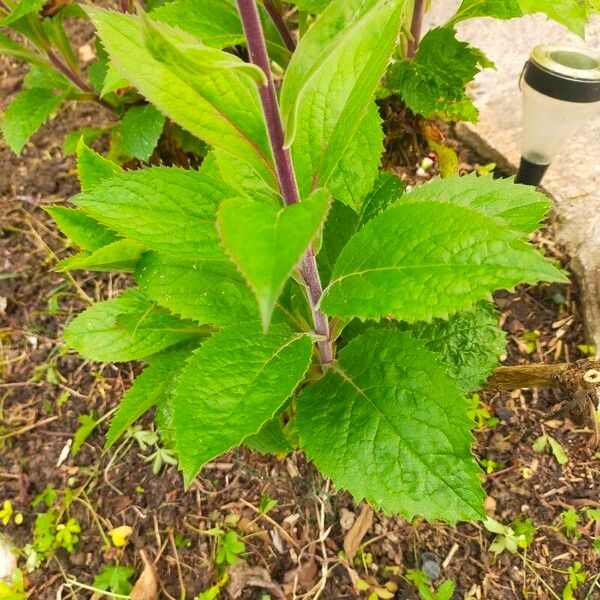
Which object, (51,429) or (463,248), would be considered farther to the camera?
(51,429)

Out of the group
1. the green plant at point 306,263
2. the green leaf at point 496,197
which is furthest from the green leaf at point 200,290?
the green leaf at point 496,197

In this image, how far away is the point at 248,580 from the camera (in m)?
1.48

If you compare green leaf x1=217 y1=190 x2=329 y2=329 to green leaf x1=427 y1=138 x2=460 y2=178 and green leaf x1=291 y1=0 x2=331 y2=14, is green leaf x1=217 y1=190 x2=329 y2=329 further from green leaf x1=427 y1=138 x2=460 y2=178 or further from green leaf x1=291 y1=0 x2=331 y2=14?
green leaf x1=427 y1=138 x2=460 y2=178

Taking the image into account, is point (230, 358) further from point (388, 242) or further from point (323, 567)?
point (323, 567)

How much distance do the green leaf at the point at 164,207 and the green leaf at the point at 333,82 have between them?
0.51 ft

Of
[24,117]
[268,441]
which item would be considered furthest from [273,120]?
[24,117]

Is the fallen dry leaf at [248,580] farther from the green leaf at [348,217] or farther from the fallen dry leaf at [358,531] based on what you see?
the green leaf at [348,217]

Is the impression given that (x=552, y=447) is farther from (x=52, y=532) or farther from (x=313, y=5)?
(x=52, y=532)

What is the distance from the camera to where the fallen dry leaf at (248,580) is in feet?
4.82

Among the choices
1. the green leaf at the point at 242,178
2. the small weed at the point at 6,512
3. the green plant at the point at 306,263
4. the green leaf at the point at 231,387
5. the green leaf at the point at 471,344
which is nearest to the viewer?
the green plant at the point at 306,263

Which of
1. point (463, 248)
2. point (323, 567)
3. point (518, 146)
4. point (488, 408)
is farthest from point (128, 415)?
point (518, 146)

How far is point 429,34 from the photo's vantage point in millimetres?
1461

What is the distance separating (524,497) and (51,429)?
1.39m

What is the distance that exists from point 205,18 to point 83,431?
47.8 inches
